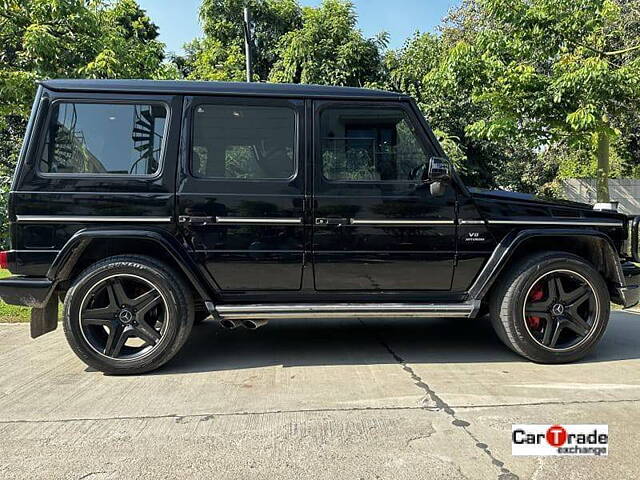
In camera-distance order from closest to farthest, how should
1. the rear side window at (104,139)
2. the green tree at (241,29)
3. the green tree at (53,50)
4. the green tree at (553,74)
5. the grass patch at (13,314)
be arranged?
the rear side window at (104,139), the grass patch at (13,314), the green tree at (53,50), the green tree at (553,74), the green tree at (241,29)

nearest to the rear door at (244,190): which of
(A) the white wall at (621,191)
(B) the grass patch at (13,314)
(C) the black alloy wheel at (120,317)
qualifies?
(C) the black alloy wheel at (120,317)

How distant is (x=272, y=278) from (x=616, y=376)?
287cm

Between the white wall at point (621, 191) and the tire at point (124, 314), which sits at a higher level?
the white wall at point (621, 191)

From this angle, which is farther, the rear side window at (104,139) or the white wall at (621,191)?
the white wall at (621,191)

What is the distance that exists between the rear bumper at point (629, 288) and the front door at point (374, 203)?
1487 mm

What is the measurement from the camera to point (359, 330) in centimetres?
536

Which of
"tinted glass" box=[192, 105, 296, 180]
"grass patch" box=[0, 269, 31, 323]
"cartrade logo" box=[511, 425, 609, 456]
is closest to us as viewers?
"cartrade logo" box=[511, 425, 609, 456]

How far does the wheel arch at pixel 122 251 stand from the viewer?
3.74m

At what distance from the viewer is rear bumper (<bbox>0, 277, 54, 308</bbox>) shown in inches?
148

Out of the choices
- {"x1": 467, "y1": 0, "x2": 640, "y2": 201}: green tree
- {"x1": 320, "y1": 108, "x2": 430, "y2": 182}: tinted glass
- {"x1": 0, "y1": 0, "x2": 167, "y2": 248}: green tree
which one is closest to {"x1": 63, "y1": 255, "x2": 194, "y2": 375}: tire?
{"x1": 320, "y1": 108, "x2": 430, "y2": 182}: tinted glass

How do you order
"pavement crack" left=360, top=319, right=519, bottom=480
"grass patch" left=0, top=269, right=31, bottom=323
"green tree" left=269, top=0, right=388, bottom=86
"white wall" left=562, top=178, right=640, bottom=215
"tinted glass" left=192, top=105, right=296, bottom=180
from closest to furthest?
"pavement crack" left=360, top=319, right=519, bottom=480 < "tinted glass" left=192, top=105, right=296, bottom=180 < "grass patch" left=0, top=269, right=31, bottom=323 < "green tree" left=269, top=0, right=388, bottom=86 < "white wall" left=562, top=178, right=640, bottom=215

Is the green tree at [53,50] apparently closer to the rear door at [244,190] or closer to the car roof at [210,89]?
the car roof at [210,89]

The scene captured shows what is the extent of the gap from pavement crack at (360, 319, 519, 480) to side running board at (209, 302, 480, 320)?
49cm

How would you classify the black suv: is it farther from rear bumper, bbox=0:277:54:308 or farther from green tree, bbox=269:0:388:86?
green tree, bbox=269:0:388:86
